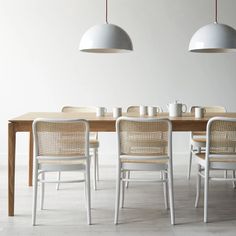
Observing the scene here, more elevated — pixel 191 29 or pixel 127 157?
pixel 191 29

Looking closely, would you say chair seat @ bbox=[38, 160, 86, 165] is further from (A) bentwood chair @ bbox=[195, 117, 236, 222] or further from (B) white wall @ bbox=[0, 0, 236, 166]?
(B) white wall @ bbox=[0, 0, 236, 166]

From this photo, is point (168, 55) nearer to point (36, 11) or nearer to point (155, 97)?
point (155, 97)

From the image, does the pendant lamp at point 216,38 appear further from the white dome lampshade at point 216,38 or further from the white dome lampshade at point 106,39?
the white dome lampshade at point 106,39

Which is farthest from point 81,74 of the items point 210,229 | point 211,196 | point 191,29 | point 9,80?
Answer: point 210,229

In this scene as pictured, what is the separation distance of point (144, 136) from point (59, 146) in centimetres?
63

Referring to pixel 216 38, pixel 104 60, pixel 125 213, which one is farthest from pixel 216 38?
pixel 104 60

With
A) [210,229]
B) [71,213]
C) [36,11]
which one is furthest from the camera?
[36,11]

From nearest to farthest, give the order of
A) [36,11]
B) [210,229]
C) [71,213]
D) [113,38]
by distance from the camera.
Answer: [210,229], [71,213], [113,38], [36,11]

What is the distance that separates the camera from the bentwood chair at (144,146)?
12.5 feet

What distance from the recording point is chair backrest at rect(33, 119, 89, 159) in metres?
3.75

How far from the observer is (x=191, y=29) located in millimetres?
6848

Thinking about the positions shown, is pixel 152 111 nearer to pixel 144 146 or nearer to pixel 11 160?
pixel 144 146

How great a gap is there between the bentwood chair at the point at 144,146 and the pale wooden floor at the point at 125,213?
0.19 m

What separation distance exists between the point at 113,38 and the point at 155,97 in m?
2.46
